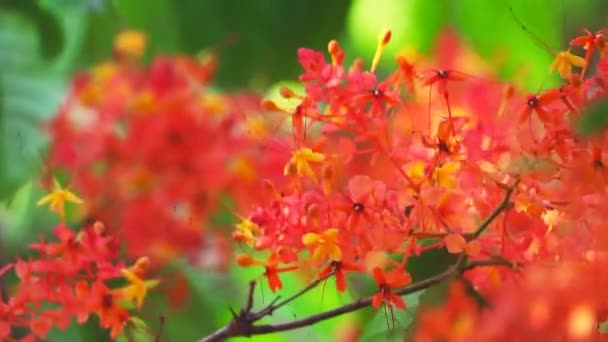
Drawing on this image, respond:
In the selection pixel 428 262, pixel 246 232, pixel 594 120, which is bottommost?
pixel 428 262

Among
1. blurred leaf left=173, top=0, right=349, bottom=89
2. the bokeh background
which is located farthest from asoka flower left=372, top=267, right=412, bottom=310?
blurred leaf left=173, top=0, right=349, bottom=89

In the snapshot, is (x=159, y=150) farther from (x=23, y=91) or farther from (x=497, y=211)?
(x=497, y=211)

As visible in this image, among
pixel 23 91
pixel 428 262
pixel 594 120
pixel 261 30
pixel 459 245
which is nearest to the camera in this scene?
pixel 594 120

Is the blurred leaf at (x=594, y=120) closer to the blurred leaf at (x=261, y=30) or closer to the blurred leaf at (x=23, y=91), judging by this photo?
the blurred leaf at (x=261, y=30)

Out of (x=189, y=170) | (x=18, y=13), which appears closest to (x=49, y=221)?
(x=189, y=170)

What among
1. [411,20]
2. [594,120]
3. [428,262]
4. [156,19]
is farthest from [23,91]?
[594,120]
